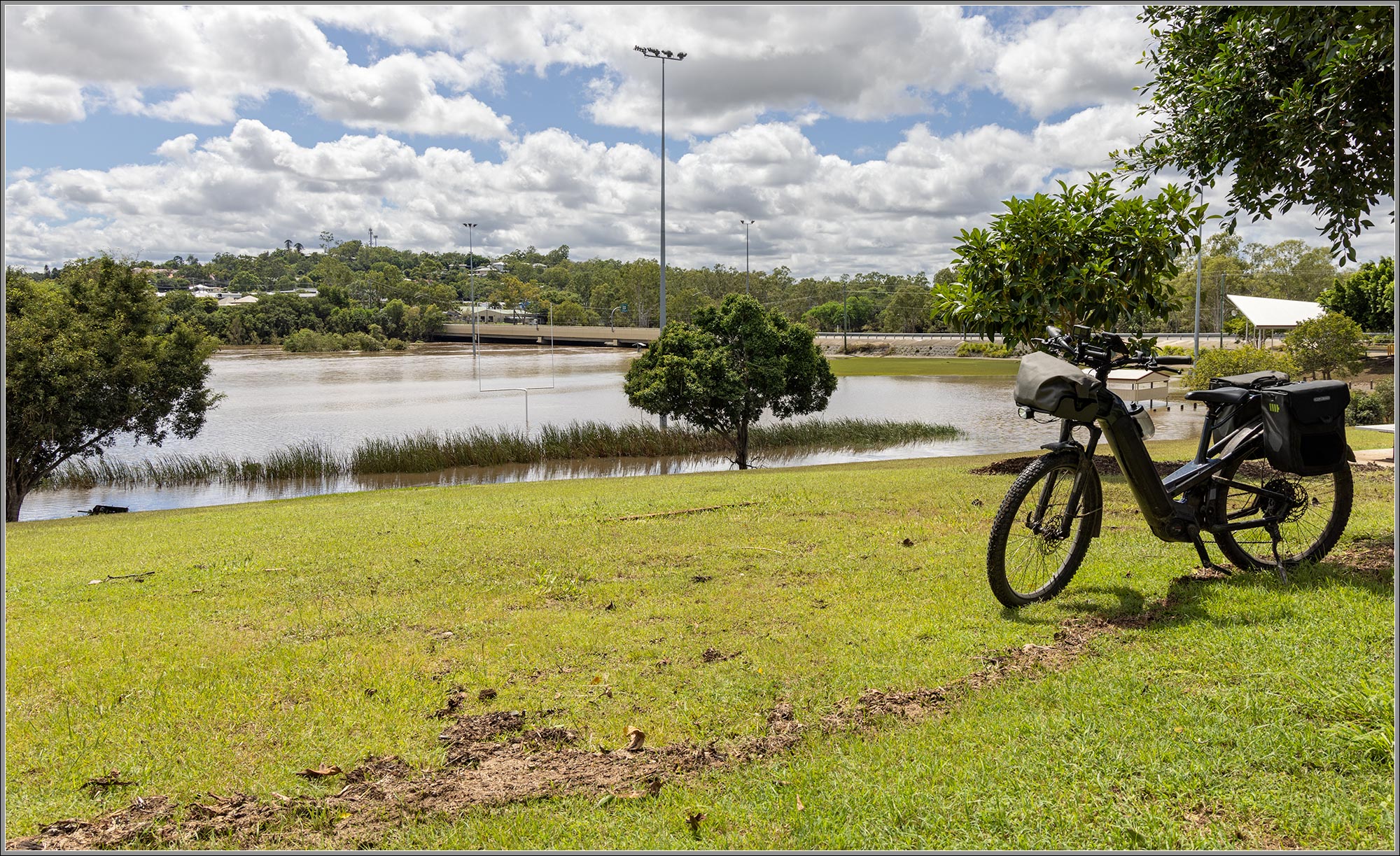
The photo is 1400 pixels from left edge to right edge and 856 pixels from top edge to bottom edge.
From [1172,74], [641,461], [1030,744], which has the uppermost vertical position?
[1172,74]

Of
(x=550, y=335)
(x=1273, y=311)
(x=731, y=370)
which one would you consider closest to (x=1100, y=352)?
(x=731, y=370)

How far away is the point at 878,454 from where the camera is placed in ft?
77.0

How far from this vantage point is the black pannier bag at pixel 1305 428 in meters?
4.72

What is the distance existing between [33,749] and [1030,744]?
4.10 meters

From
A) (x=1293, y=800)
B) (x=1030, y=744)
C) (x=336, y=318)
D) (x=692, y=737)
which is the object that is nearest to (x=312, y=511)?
(x=692, y=737)

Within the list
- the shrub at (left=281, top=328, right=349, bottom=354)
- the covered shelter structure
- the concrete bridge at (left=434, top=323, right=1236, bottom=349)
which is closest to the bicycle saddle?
the covered shelter structure

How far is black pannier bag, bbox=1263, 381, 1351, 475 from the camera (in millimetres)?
4719

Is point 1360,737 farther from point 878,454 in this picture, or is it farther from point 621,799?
point 878,454

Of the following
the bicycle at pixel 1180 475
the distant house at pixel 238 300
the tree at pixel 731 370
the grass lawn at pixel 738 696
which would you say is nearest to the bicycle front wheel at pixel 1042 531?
the bicycle at pixel 1180 475

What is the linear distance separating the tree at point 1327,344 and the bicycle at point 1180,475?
34.7m

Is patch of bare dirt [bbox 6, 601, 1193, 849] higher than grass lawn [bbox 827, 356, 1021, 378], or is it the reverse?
grass lawn [bbox 827, 356, 1021, 378]

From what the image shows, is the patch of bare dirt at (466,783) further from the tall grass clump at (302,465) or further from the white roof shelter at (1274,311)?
the white roof shelter at (1274,311)

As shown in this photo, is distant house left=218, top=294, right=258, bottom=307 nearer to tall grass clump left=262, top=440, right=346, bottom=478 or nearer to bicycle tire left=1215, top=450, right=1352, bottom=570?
tall grass clump left=262, top=440, right=346, bottom=478

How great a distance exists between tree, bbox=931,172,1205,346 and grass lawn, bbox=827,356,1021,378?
43446 mm
